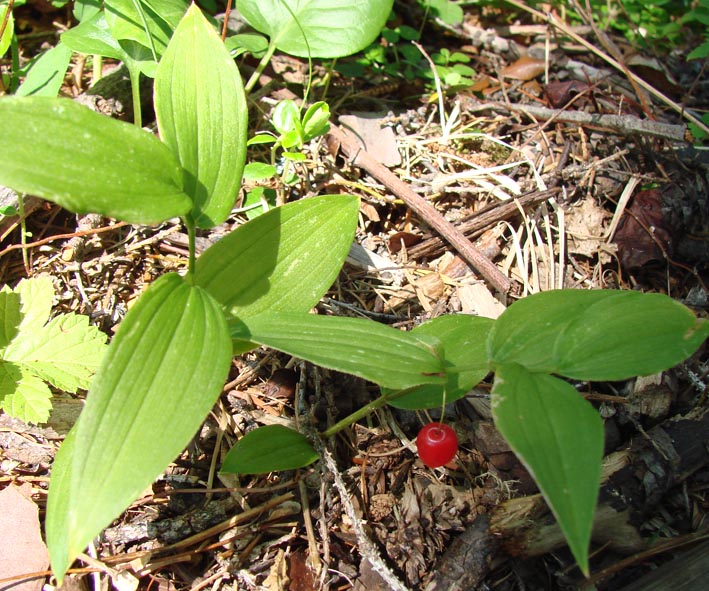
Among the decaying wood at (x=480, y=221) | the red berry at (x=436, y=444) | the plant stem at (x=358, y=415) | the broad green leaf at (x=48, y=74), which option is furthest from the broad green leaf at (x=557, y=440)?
the broad green leaf at (x=48, y=74)

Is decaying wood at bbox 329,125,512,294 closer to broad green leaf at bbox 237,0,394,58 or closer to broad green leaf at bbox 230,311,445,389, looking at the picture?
broad green leaf at bbox 237,0,394,58

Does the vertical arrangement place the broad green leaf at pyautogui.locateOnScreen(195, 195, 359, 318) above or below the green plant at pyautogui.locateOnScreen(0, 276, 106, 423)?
above

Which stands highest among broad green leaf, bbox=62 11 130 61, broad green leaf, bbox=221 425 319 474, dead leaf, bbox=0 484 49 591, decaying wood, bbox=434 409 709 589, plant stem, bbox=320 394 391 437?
broad green leaf, bbox=62 11 130 61

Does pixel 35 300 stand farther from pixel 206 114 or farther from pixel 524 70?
pixel 524 70

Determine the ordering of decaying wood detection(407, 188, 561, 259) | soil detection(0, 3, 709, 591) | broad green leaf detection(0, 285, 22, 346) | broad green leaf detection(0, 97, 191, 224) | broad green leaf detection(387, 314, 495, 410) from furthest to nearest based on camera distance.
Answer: decaying wood detection(407, 188, 561, 259) < broad green leaf detection(0, 285, 22, 346) < soil detection(0, 3, 709, 591) < broad green leaf detection(387, 314, 495, 410) < broad green leaf detection(0, 97, 191, 224)

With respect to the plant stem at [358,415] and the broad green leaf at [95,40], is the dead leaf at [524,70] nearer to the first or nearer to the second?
the broad green leaf at [95,40]

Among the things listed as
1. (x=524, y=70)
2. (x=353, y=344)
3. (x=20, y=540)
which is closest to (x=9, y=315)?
(x=20, y=540)

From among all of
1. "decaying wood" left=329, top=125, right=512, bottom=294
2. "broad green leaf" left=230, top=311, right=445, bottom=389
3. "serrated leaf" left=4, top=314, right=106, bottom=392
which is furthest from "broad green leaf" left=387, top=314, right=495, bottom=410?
"serrated leaf" left=4, top=314, right=106, bottom=392

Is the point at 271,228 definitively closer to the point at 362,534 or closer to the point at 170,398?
the point at 170,398
